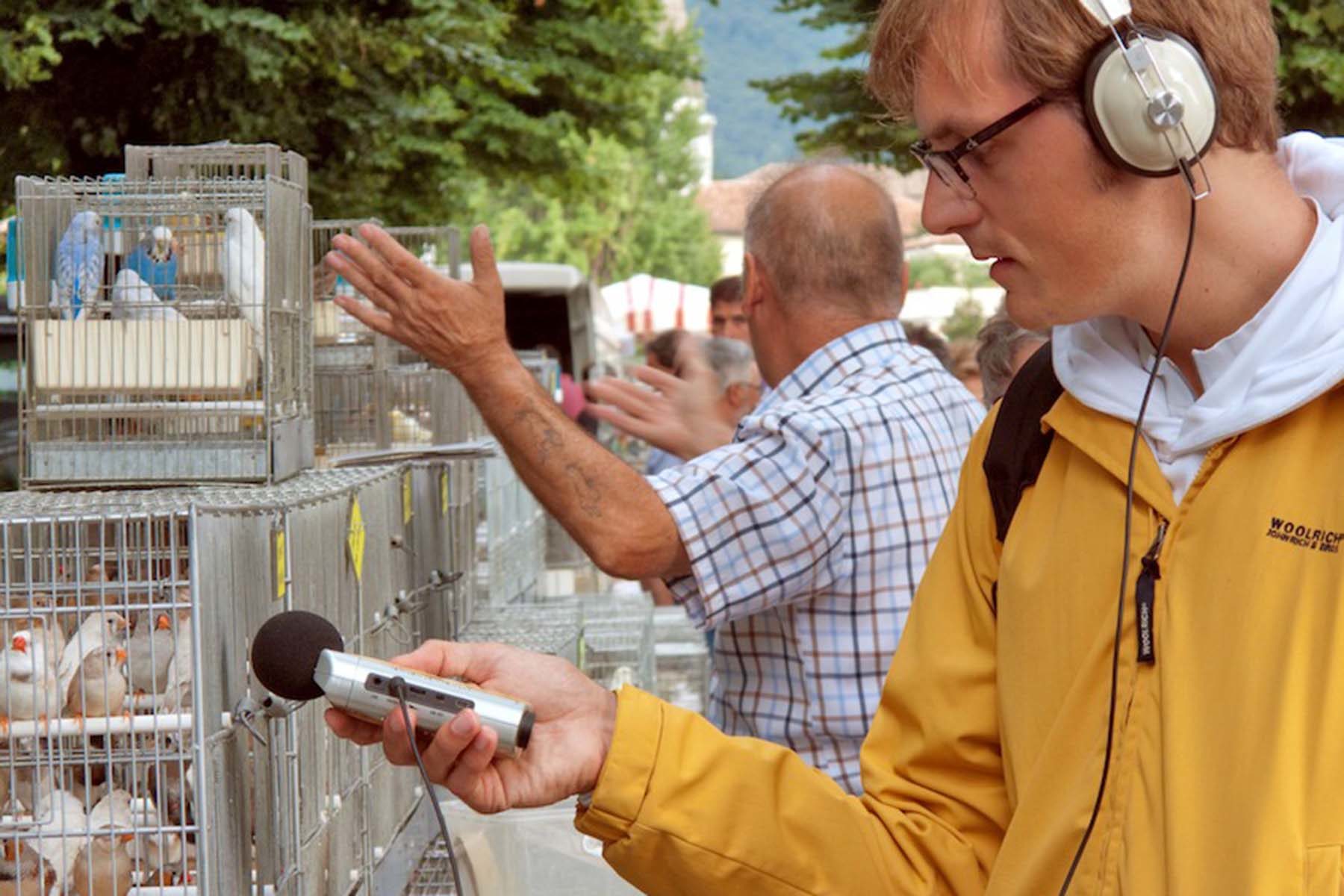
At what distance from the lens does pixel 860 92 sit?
41.2ft

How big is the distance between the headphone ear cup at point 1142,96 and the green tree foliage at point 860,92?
10372 mm

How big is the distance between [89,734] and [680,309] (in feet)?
94.0

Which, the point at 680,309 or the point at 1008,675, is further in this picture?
the point at 680,309

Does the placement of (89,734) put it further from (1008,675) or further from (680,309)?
(680,309)

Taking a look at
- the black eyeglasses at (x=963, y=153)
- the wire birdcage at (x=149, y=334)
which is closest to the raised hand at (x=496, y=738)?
the black eyeglasses at (x=963, y=153)

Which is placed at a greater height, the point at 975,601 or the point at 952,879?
the point at 975,601

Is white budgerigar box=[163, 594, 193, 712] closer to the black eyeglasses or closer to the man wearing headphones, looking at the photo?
the man wearing headphones

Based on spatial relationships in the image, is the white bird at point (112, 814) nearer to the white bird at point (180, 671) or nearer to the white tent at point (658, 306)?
the white bird at point (180, 671)

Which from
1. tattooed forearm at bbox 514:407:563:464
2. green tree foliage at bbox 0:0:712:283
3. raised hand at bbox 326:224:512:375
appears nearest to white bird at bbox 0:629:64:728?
raised hand at bbox 326:224:512:375

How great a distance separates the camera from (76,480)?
331cm

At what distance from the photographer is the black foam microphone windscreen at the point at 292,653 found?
215cm

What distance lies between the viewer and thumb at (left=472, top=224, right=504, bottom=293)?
3467mm

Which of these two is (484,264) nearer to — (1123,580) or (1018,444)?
(1018,444)

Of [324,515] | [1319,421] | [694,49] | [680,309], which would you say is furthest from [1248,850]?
[680,309]
